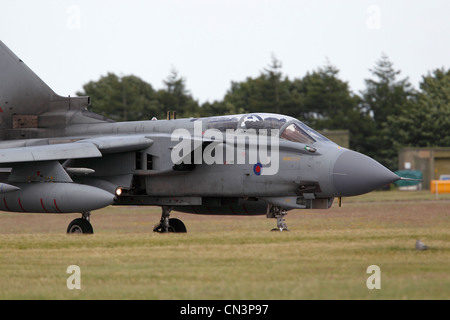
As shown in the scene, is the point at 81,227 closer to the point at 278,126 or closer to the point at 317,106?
the point at 278,126

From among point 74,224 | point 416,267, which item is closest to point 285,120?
point 74,224

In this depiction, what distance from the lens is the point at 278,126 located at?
17.4 metres

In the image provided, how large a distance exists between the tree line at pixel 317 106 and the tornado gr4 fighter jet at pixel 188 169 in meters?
51.2

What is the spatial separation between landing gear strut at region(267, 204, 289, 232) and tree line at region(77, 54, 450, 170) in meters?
52.8

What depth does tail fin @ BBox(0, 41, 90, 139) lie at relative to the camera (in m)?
20.9

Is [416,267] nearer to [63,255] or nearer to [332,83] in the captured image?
[63,255]

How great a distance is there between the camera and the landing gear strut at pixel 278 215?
17.7 m

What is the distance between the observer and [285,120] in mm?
17469

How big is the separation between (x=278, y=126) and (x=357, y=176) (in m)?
2.04

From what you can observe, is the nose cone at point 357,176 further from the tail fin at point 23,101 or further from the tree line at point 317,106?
the tree line at point 317,106

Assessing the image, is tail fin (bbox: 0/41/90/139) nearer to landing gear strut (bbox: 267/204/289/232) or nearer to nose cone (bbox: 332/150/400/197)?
landing gear strut (bbox: 267/204/289/232)

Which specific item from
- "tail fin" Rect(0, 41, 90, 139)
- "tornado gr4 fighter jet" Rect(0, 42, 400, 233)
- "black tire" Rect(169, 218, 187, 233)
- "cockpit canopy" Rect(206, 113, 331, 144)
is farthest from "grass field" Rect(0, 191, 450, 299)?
"tail fin" Rect(0, 41, 90, 139)

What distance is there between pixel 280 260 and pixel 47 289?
344 centimetres

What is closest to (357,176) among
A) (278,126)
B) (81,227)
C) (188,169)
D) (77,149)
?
(278,126)
